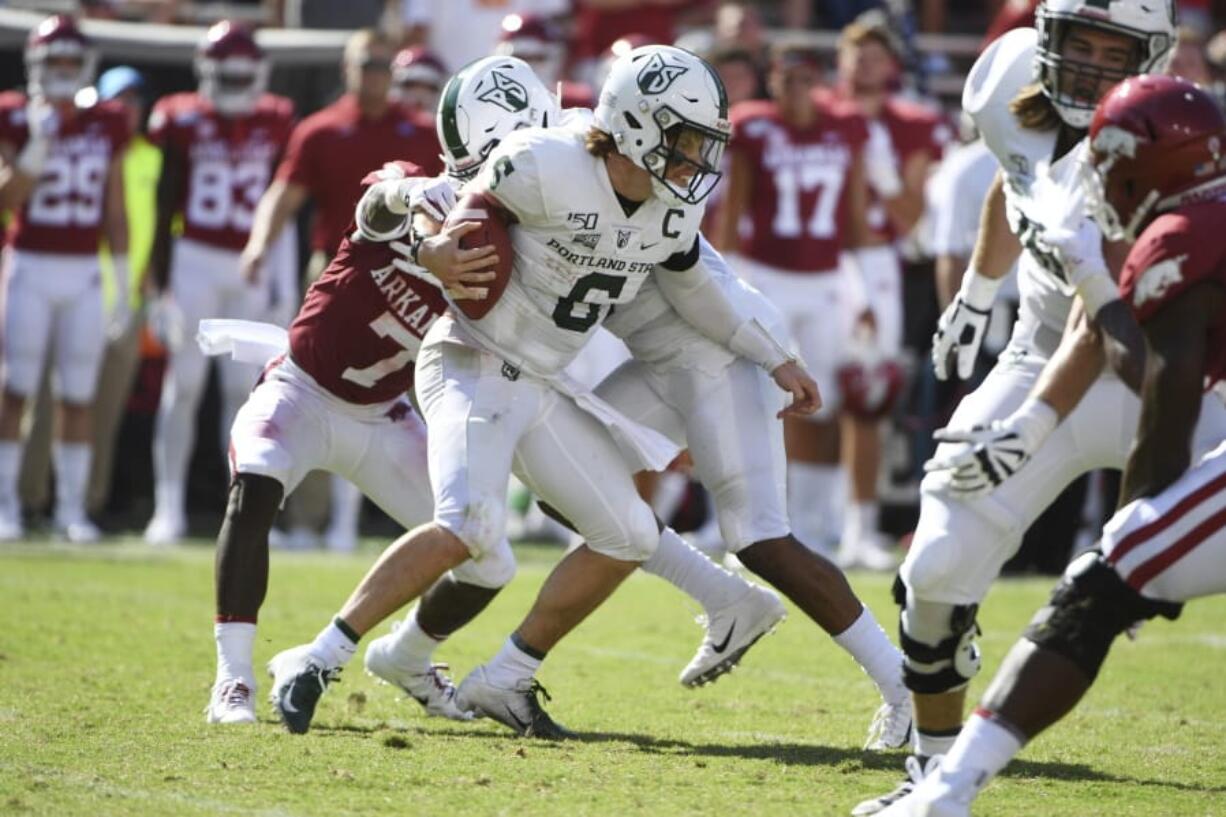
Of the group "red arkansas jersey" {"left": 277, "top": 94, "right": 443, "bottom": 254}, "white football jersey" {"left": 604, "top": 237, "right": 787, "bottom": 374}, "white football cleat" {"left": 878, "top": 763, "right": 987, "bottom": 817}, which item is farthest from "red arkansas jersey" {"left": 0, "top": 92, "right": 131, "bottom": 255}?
"white football cleat" {"left": 878, "top": 763, "right": 987, "bottom": 817}

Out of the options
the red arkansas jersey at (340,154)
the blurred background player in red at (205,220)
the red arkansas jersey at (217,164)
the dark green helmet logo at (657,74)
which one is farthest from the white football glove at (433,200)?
the red arkansas jersey at (217,164)

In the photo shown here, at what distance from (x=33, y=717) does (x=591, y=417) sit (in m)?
1.49

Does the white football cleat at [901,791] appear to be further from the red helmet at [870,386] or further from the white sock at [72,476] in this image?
the white sock at [72,476]

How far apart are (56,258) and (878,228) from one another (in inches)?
146

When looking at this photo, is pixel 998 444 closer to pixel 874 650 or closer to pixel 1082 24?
pixel 1082 24

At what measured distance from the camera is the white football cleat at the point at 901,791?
4082 mm

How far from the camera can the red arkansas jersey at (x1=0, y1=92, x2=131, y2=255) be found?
975 cm

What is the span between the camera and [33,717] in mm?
5113

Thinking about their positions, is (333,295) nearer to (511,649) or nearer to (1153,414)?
(511,649)

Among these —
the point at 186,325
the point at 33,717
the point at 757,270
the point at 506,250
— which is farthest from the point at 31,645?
the point at 757,270

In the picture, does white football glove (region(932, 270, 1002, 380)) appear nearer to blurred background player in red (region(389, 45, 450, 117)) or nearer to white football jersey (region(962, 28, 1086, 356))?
white football jersey (region(962, 28, 1086, 356))

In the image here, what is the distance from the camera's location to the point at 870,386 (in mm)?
9328

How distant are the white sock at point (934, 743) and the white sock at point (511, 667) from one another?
44.3 inches

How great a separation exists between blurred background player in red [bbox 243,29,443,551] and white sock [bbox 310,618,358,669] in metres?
4.46
